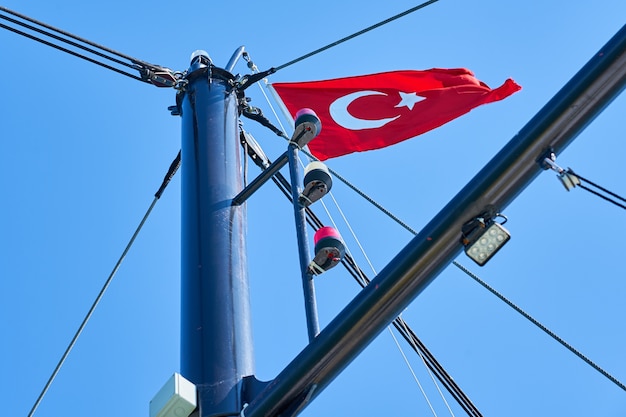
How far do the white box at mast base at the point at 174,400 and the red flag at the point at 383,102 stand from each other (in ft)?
15.1

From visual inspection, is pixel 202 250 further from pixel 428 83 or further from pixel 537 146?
pixel 428 83

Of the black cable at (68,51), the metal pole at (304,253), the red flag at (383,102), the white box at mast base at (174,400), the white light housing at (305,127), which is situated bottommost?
A: the white box at mast base at (174,400)

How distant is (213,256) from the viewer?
6090 millimetres

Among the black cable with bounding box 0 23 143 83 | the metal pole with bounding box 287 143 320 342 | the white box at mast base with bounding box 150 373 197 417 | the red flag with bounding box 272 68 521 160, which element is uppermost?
the black cable with bounding box 0 23 143 83

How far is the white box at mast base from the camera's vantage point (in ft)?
16.2

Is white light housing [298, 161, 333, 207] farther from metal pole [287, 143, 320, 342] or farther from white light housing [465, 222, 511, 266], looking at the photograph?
white light housing [465, 222, 511, 266]

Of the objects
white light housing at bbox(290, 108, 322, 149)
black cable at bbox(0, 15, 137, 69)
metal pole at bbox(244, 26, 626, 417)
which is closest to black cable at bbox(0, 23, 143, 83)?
black cable at bbox(0, 15, 137, 69)

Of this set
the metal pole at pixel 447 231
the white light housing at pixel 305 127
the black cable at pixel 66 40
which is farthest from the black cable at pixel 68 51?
the metal pole at pixel 447 231

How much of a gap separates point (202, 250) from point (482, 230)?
258 centimetres

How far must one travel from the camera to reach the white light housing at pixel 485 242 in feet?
13.2

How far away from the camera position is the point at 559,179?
4031 millimetres

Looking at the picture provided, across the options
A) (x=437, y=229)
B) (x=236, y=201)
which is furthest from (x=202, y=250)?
(x=437, y=229)

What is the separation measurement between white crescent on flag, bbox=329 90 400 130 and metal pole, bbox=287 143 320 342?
10.5 ft

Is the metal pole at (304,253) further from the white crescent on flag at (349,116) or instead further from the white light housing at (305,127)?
the white crescent on flag at (349,116)
